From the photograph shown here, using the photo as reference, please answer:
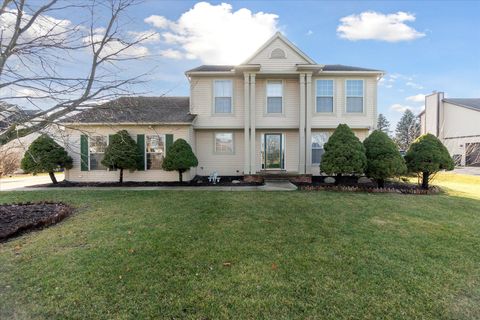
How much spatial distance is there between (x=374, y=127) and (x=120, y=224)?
13.1 m

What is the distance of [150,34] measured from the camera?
241 inches

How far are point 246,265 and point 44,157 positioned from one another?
12.1m

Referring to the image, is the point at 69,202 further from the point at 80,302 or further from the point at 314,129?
the point at 314,129

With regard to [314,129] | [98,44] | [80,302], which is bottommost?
[80,302]

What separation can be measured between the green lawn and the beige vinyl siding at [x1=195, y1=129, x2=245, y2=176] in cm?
704

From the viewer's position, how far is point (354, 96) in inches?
528

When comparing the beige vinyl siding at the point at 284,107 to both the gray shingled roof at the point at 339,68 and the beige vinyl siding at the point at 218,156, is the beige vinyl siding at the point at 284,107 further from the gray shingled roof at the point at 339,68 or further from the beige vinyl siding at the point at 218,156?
the gray shingled roof at the point at 339,68

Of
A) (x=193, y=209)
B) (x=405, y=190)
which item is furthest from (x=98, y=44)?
(x=405, y=190)

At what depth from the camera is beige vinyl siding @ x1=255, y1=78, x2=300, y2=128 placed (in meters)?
13.4

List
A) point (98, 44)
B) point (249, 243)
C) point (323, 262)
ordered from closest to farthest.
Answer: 1. point (323, 262)
2. point (249, 243)
3. point (98, 44)

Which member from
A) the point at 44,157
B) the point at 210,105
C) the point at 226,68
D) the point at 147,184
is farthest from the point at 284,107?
the point at 44,157

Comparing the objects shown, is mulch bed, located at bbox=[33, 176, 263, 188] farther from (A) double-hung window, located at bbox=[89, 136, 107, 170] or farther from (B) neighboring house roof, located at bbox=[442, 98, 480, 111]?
(B) neighboring house roof, located at bbox=[442, 98, 480, 111]

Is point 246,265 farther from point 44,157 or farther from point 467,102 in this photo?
point 467,102

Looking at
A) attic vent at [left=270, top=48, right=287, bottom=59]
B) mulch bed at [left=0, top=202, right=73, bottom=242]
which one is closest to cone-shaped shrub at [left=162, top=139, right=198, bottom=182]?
mulch bed at [left=0, top=202, right=73, bottom=242]
